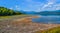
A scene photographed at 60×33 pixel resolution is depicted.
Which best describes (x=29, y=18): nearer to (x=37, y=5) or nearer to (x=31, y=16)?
(x=31, y=16)

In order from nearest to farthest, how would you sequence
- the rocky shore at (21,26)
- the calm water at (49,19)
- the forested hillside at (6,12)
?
the rocky shore at (21,26)
the calm water at (49,19)
the forested hillside at (6,12)

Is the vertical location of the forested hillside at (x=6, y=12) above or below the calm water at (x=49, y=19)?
above

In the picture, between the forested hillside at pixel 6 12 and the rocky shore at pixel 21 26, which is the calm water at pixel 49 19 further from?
the forested hillside at pixel 6 12

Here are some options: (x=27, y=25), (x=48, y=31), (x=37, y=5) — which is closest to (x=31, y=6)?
(x=37, y=5)

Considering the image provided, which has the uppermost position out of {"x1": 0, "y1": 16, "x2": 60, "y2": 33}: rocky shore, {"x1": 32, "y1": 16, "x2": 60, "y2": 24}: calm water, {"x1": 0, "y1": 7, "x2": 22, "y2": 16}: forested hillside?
{"x1": 0, "y1": 7, "x2": 22, "y2": 16}: forested hillside

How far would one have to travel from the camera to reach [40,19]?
218 inches

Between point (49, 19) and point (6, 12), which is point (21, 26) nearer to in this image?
point (49, 19)

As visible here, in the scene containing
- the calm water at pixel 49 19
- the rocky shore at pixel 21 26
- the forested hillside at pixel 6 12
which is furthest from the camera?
the forested hillside at pixel 6 12

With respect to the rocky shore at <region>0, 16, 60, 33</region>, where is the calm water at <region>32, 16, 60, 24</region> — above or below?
above

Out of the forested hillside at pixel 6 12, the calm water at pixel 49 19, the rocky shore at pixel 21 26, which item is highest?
the forested hillside at pixel 6 12

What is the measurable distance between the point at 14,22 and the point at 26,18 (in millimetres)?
599

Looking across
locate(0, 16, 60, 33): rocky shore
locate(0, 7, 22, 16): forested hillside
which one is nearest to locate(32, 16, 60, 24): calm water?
locate(0, 16, 60, 33): rocky shore

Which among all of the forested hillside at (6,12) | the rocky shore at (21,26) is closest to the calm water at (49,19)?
the rocky shore at (21,26)

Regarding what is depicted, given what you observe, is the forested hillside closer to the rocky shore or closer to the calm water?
the rocky shore
